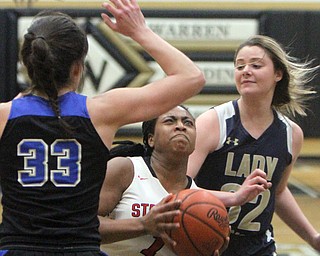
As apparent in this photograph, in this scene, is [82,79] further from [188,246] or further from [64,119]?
[188,246]

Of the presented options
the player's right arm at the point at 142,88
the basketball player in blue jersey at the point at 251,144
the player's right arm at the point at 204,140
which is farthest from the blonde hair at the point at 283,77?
the player's right arm at the point at 142,88

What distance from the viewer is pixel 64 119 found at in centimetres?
317

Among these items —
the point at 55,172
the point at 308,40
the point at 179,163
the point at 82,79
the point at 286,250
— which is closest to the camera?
the point at 55,172

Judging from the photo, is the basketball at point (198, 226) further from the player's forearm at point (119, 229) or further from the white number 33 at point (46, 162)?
the white number 33 at point (46, 162)

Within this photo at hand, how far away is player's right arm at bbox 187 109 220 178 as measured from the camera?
4574 mm

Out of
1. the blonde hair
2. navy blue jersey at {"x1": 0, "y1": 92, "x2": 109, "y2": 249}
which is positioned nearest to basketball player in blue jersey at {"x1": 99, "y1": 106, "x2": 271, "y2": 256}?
navy blue jersey at {"x1": 0, "y1": 92, "x2": 109, "y2": 249}

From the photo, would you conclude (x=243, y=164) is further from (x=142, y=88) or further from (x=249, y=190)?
(x=142, y=88)

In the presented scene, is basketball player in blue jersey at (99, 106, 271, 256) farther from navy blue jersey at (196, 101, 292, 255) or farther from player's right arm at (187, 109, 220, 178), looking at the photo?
navy blue jersey at (196, 101, 292, 255)

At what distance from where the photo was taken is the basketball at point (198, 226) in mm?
3613

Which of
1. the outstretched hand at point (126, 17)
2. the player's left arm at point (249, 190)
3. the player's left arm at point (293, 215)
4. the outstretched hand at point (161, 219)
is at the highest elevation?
the outstretched hand at point (126, 17)

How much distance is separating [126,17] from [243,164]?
5.47 feet

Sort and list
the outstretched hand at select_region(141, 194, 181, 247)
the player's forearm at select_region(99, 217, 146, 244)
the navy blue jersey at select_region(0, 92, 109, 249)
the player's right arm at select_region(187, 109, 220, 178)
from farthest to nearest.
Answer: the player's right arm at select_region(187, 109, 220, 178) < the player's forearm at select_region(99, 217, 146, 244) < the outstretched hand at select_region(141, 194, 181, 247) < the navy blue jersey at select_region(0, 92, 109, 249)

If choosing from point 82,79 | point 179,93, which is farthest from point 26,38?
point 179,93

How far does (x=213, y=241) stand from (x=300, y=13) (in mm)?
8126
